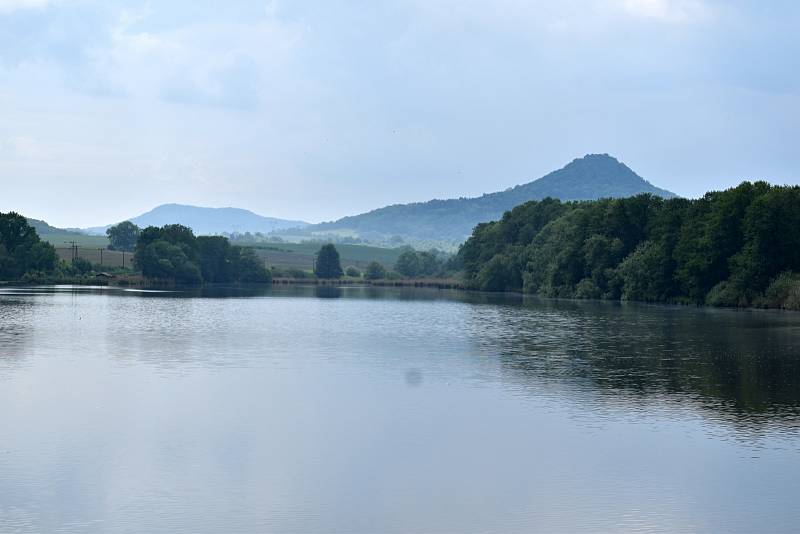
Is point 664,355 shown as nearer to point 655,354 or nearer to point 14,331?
point 655,354

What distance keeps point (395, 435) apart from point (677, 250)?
106241mm

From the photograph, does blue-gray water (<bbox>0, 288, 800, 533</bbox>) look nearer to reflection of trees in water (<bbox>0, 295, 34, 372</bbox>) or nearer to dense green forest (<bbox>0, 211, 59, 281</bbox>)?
reflection of trees in water (<bbox>0, 295, 34, 372</bbox>)

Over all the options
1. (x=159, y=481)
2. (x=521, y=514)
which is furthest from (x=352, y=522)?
(x=159, y=481)

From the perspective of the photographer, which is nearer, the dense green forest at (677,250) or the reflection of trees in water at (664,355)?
the reflection of trees in water at (664,355)

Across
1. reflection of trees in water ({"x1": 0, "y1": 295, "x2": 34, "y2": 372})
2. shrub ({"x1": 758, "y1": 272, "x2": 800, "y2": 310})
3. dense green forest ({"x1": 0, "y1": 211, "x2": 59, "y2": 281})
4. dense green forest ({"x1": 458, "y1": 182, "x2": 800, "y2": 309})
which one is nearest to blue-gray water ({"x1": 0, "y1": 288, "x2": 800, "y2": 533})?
reflection of trees in water ({"x1": 0, "y1": 295, "x2": 34, "y2": 372})

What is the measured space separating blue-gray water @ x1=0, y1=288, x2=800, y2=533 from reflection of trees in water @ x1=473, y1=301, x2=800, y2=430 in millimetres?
338

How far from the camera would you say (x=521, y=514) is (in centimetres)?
2489

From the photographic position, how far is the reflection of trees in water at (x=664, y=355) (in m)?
45.0

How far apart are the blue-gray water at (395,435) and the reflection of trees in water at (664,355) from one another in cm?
34

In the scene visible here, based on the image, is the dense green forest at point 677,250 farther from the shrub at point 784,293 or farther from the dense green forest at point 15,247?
the dense green forest at point 15,247

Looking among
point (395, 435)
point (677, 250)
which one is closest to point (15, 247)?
point (677, 250)

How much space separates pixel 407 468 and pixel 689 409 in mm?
16357

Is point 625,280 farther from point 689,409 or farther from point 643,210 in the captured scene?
point 689,409

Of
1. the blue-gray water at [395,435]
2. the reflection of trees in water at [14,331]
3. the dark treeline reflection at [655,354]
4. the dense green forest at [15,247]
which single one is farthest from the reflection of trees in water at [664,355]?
the dense green forest at [15,247]
